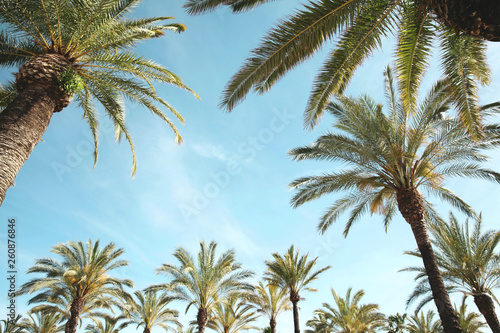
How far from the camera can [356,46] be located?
621cm

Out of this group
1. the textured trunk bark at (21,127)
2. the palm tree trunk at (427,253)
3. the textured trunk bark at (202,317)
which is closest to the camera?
the textured trunk bark at (21,127)

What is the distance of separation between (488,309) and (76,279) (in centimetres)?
2154

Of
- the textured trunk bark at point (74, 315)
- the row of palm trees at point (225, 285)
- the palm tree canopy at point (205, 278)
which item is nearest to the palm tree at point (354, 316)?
the row of palm trees at point (225, 285)

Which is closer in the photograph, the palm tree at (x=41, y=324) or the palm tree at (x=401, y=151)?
the palm tree at (x=401, y=151)

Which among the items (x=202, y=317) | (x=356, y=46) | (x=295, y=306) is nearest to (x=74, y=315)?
(x=202, y=317)

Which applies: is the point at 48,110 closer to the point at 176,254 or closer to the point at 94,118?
the point at 94,118

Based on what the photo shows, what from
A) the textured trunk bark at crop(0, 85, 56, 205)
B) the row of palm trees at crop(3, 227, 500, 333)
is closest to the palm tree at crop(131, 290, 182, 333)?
the row of palm trees at crop(3, 227, 500, 333)

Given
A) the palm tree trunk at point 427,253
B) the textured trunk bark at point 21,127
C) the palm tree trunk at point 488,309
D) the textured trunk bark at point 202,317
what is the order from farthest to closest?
the textured trunk bark at point 202,317 < the palm tree trunk at point 488,309 < the palm tree trunk at point 427,253 < the textured trunk bark at point 21,127

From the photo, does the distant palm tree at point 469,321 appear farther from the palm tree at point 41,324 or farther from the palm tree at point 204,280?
the palm tree at point 41,324

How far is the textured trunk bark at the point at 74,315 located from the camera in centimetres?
1684

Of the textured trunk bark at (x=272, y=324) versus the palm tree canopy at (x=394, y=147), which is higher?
the palm tree canopy at (x=394, y=147)

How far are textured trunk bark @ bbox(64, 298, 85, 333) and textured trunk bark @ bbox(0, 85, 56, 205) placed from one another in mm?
15920

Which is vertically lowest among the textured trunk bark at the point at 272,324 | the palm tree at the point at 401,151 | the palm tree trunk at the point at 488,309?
the palm tree trunk at the point at 488,309

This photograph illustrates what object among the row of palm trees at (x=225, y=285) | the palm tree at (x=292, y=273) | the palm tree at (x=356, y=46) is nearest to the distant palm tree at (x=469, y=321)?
the row of palm trees at (x=225, y=285)
